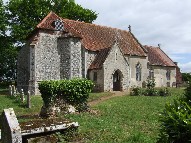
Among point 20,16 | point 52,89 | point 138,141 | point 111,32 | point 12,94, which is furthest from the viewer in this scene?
point 20,16

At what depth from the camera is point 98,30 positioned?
3897cm

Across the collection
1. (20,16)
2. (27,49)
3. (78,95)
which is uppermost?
(20,16)

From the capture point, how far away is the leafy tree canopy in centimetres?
4612

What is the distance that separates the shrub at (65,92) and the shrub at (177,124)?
11.2 m

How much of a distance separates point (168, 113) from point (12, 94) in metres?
25.2

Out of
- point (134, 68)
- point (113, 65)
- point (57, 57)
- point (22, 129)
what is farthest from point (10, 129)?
point (134, 68)

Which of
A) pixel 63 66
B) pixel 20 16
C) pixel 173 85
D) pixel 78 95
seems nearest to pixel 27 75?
pixel 63 66

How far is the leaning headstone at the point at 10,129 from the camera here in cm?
806

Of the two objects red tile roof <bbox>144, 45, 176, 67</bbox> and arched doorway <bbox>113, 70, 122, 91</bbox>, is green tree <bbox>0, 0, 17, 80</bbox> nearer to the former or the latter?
arched doorway <bbox>113, 70, 122, 91</bbox>

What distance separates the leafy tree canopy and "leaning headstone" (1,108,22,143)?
3808 cm

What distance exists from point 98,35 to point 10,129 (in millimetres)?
30682

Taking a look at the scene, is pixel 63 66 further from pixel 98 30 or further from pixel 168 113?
pixel 168 113

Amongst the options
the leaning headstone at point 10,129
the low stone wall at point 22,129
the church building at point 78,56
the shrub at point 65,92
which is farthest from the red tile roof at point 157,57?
the leaning headstone at point 10,129

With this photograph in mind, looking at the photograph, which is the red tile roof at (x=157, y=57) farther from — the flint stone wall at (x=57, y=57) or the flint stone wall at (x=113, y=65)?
the flint stone wall at (x=57, y=57)
